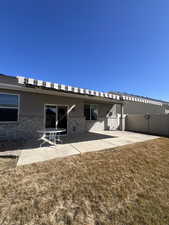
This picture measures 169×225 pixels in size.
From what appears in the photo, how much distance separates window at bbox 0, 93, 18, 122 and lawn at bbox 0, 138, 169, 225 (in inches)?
189

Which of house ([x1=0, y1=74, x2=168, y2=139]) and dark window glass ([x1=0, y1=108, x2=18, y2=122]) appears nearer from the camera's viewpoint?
house ([x1=0, y1=74, x2=168, y2=139])

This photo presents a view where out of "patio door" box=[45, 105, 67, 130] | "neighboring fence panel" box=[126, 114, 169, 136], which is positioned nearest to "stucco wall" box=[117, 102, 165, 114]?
"neighboring fence panel" box=[126, 114, 169, 136]

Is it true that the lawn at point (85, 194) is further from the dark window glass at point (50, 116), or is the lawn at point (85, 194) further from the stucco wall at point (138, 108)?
the stucco wall at point (138, 108)

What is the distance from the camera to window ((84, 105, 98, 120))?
10.6m

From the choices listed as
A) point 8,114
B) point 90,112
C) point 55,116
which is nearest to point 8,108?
point 8,114

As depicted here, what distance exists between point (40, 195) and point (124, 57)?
10772mm

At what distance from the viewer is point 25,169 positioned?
3.05 metres

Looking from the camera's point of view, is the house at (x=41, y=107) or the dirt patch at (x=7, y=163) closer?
the dirt patch at (x=7, y=163)

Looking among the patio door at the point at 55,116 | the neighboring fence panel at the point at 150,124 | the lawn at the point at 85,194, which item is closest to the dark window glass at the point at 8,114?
the patio door at the point at 55,116

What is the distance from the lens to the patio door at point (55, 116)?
8091 millimetres

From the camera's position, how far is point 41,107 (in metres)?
7.78

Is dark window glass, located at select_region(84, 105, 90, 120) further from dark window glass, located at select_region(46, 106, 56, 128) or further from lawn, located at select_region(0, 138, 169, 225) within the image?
lawn, located at select_region(0, 138, 169, 225)

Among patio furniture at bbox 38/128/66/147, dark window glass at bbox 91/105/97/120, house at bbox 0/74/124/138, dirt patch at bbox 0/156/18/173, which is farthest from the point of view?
dark window glass at bbox 91/105/97/120

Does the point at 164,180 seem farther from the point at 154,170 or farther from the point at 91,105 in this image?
the point at 91,105
